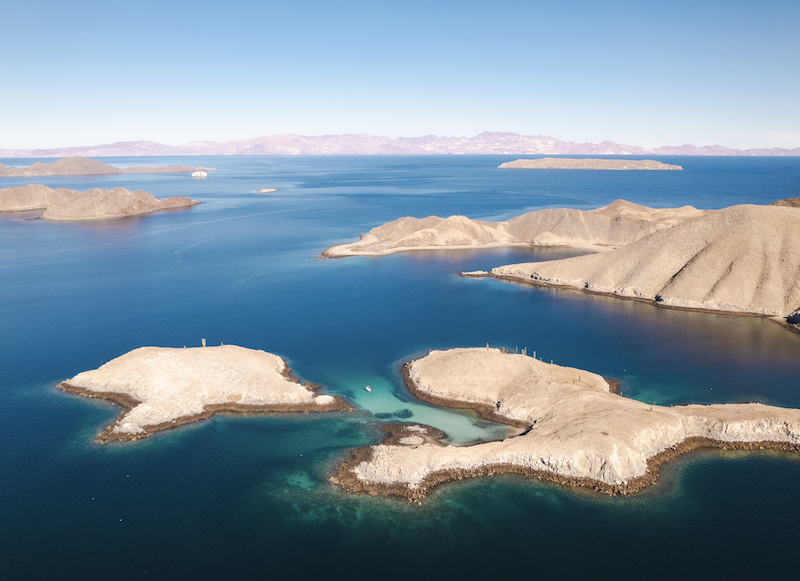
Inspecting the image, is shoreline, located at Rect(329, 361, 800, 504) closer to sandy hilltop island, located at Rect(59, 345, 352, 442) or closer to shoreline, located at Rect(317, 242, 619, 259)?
sandy hilltop island, located at Rect(59, 345, 352, 442)

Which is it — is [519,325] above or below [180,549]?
above

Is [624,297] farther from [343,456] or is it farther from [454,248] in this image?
[343,456]

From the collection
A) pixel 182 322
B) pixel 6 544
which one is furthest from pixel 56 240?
pixel 6 544

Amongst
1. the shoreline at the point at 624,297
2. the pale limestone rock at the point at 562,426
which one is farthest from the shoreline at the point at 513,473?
the shoreline at the point at 624,297

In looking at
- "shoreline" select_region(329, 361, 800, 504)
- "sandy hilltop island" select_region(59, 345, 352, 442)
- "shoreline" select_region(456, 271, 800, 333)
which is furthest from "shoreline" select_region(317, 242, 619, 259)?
"shoreline" select_region(329, 361, 800, 504)

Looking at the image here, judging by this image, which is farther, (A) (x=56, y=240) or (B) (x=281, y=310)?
(A) (x=56, y=240)

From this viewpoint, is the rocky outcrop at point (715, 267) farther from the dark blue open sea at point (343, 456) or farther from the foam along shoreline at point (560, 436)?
the foam along shoreline at point (560, 436)

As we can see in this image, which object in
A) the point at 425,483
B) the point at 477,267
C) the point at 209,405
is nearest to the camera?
the point at 425,483

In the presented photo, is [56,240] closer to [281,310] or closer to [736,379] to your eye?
[281,310]
